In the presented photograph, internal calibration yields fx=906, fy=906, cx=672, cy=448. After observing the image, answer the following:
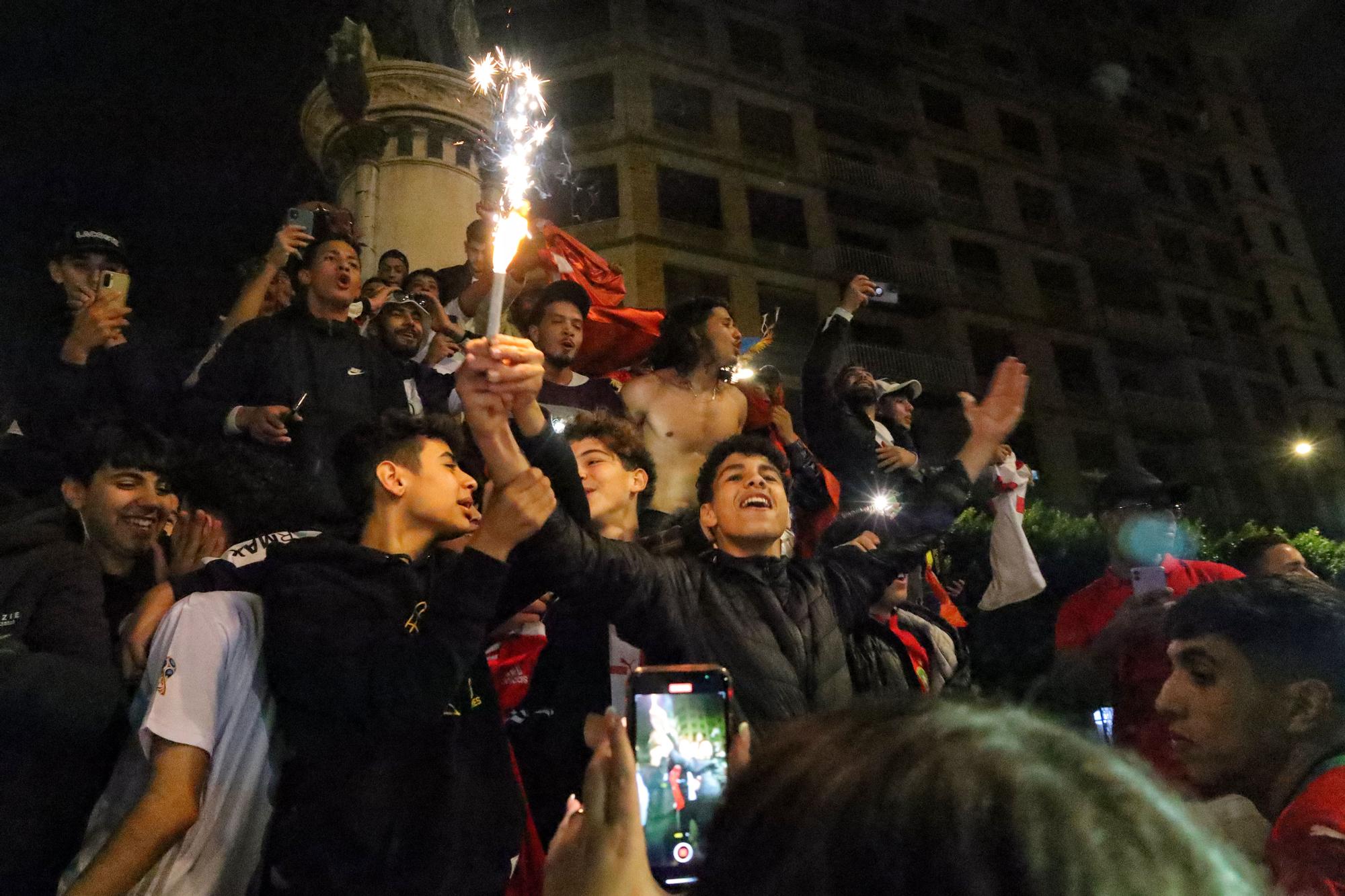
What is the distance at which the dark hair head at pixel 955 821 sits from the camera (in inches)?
28.9

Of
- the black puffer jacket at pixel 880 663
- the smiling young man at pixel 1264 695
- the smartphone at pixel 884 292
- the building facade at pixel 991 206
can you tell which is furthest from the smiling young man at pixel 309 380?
the building facade at pixel 991 206

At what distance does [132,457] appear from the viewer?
132 inches

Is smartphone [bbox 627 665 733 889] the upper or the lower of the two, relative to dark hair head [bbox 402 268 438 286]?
lower

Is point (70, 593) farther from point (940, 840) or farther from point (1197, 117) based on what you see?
point (1197, 117)

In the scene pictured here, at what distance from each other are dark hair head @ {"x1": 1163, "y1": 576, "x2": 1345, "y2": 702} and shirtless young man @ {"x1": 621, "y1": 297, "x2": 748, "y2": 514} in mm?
2703

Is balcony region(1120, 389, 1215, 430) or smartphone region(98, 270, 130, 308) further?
balcony region(1120, 389, 1215, 430)

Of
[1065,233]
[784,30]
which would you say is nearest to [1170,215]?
[1065,233]

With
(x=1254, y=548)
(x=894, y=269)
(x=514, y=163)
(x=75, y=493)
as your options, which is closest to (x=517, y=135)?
(x=514, y=163)

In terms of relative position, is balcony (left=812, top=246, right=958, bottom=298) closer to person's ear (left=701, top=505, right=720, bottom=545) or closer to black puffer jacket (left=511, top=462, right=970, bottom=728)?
person's ear (left=701, top=505, right=720, bottom=545)

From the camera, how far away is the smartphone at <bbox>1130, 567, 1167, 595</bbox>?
3.73 meters

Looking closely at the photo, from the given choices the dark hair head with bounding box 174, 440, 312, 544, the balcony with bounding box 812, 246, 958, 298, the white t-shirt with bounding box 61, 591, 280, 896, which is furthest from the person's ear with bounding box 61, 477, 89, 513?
the balcony with bounding box 812, 246, 958, 298

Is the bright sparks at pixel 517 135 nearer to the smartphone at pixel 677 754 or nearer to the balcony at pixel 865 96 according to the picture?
the smartphone at pixel 677 754

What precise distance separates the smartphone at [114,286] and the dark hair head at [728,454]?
2.82 meters

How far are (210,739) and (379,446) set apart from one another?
3.33 ft
